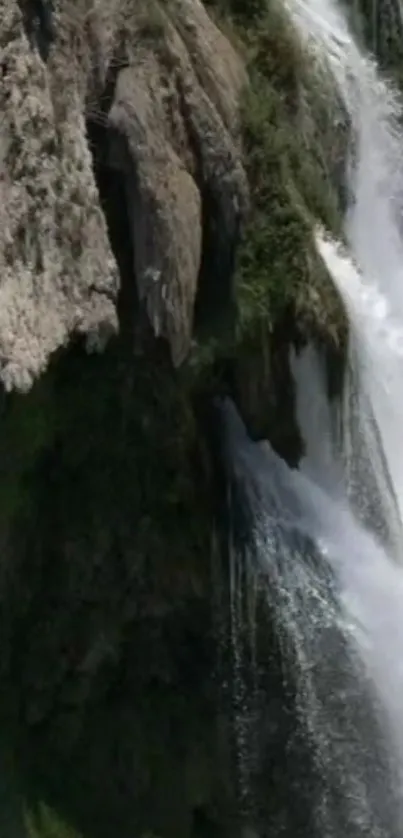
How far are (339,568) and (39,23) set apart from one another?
399 centimetres

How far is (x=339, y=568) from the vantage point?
887 cm

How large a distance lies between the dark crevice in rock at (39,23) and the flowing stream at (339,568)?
246 cm

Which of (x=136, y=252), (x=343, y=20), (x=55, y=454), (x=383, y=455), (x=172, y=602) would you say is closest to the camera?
(x=136, y=252)

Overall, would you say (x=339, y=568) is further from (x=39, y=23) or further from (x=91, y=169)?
(x=39, y=23)

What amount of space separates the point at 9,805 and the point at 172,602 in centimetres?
161

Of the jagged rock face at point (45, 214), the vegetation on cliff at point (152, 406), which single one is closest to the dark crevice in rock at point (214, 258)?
the vegetation on cliff at point (152, 406)

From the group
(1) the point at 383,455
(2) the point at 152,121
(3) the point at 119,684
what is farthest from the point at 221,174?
(3) the point at 119,684

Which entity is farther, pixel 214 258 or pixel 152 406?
pixel 152 406

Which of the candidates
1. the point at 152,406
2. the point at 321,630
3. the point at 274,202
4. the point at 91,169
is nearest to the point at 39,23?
the point at 91,169

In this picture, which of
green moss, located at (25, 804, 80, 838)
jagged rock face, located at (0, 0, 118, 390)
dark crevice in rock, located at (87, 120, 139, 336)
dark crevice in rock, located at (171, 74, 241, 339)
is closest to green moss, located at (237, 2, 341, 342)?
dark crevice in rock, located at (171, 74, 241, 339)

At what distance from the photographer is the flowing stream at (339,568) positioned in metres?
8.70

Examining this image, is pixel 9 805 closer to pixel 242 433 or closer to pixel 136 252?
pixel 242 433

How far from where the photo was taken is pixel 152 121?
7.33m

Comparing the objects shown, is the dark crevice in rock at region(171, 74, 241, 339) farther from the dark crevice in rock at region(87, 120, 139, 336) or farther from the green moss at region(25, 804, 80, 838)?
the green moss at region(25, 804, 80, 838)
